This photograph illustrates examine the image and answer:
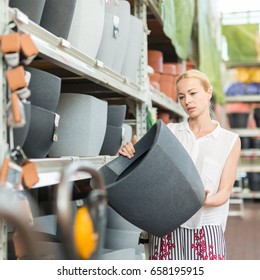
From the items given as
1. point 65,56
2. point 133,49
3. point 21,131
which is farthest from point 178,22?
point 21,131

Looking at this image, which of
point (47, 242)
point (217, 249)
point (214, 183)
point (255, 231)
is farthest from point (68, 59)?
point (255, 231)

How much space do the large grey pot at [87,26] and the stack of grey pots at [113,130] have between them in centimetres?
34

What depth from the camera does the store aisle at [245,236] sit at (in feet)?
12.4

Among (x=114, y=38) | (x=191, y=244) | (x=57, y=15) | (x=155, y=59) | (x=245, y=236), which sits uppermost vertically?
(x=155, y=59)

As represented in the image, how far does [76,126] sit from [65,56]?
13.1 inches

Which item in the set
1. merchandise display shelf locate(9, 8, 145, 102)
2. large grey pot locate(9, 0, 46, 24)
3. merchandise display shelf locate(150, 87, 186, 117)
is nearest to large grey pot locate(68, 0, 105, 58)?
merchandise display shelf locate(9, 8, 145, 102)

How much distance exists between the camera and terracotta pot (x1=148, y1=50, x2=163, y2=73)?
116 inches

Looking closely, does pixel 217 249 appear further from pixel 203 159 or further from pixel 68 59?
pixel 68 59

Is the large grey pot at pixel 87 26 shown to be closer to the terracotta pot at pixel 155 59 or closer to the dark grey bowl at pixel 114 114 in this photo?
the dark grey bowl at pixel 114 114

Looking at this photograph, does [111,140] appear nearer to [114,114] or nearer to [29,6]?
[114,114]

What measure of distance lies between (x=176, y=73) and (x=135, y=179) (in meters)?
1.94

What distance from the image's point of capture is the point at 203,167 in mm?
1752

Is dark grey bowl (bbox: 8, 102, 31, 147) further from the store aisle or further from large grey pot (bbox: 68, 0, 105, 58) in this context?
the store aisle
